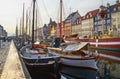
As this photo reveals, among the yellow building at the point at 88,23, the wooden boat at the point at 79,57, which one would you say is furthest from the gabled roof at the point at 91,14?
the wooden boat at the point at 79,57

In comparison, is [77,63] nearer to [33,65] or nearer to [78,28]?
[33,65]

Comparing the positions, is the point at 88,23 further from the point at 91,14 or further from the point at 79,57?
the point at 79,57

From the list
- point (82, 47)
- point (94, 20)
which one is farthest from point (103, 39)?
point (94, 20)

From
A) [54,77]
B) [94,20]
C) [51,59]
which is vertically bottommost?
[54,77]

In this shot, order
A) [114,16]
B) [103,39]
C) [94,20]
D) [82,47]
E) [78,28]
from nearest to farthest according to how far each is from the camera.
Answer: [82,47] → [103,39] → [114,16] → [94,20] → [78,28]

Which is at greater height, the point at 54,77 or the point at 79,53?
the point at 79,53

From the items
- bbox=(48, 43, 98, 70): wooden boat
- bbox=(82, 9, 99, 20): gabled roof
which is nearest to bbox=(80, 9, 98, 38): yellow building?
Result: bbox=(82, 9, 99, 20): gabled roof

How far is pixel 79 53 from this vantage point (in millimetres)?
24750

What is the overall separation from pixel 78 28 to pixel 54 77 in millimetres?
121786

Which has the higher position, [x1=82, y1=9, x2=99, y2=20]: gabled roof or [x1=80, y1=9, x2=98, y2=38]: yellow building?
[x1=82, y1=9, x2=99, y2=20]: gabled roof

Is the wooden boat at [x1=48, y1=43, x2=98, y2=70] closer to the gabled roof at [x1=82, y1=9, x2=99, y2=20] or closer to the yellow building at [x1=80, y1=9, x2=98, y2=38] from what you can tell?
the yellow building at [x1=80, y1=9, x2=98, y2=38]

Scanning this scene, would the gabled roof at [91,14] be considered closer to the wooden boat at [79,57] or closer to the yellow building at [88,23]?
the yellow building at [88,23]

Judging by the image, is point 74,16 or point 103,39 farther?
point 74,16

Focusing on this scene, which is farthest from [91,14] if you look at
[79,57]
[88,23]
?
[79,57]
